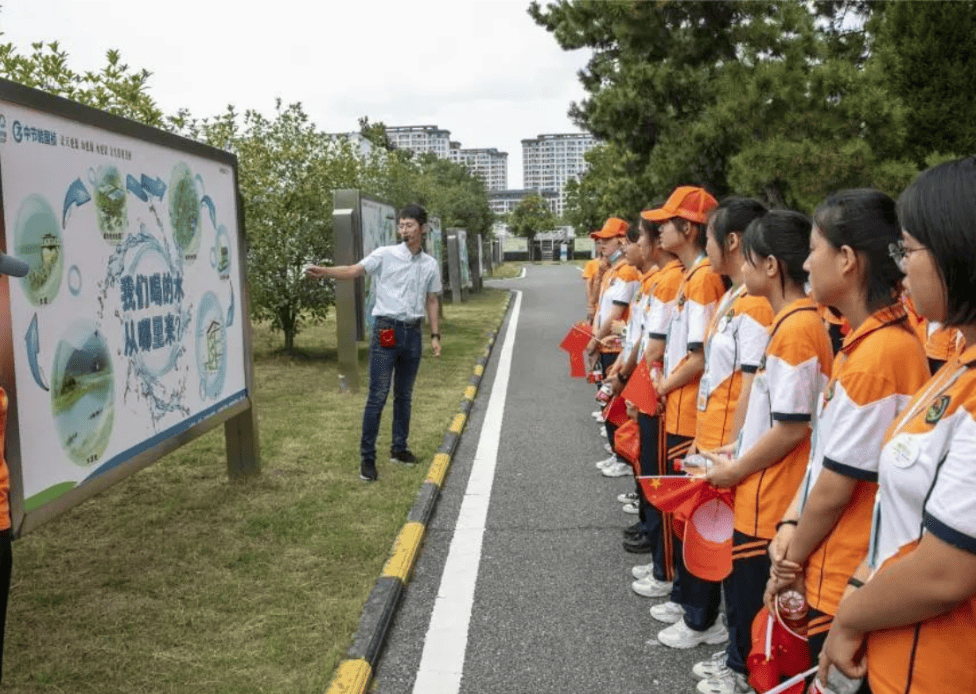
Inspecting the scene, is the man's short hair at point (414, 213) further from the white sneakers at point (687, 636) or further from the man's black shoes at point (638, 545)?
the white sneakers at point (687, 636)

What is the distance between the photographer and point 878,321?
7.25ft

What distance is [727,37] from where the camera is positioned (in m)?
12.8

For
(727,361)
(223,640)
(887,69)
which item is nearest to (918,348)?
(727,361)

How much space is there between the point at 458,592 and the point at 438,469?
2.34 metres

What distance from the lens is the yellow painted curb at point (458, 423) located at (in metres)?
8.37

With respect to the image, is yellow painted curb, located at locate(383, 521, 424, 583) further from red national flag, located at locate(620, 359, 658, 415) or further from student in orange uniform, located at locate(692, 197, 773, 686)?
student in orange uniform, located at locate(692, 197, 773, 686)

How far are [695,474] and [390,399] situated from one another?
6829 mm

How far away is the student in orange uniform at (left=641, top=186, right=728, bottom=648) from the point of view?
3.88 metres

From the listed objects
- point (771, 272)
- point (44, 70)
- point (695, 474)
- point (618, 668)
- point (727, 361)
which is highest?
point (44, 70)

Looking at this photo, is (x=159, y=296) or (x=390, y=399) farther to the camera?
(x=390, y=399)

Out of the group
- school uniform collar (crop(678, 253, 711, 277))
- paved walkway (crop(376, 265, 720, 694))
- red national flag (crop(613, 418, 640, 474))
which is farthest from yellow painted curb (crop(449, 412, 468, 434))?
school uniform collar (crop(678, 253, 711, 277))

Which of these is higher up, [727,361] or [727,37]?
[727,37]

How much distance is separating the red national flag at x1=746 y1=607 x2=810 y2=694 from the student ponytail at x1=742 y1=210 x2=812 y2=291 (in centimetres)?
113

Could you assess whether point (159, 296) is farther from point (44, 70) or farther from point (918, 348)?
point (918, 348)
